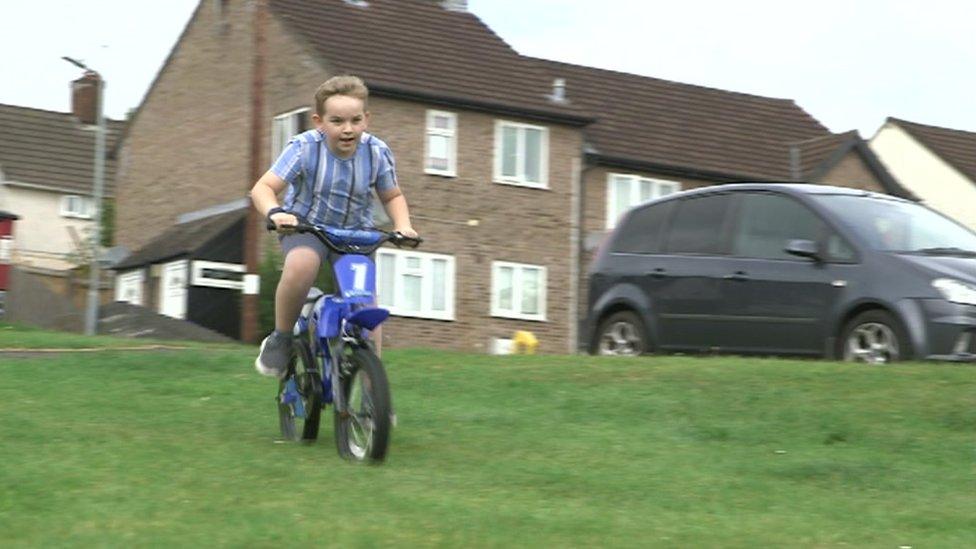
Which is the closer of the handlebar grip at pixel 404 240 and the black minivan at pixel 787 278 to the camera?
the handlebar grip at pixel 404 240

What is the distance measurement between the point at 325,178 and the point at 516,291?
1472 inches

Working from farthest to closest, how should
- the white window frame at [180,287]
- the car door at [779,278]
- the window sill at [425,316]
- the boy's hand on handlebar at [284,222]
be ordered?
the white window frame at [180,287] < the window sill at [425,316] < the car door at [779,278] < the boy's hand on handlebar at [284,222]

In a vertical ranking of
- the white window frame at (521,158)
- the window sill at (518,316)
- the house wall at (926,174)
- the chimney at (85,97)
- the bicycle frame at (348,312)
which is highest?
the chimney at (85,97)

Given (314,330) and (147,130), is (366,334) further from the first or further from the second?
(147,130)

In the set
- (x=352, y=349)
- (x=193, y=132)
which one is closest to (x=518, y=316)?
(x=193, y=132)

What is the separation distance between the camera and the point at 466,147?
46.9 meters

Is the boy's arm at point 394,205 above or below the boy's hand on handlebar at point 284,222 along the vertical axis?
above

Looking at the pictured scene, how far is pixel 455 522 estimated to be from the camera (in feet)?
26.0

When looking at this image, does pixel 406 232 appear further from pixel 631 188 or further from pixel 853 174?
pixel 853 174

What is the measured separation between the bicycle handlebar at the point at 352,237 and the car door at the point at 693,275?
7.73 metres

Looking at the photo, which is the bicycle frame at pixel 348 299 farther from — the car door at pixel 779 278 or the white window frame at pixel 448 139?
the white window frame at pixel 448 139

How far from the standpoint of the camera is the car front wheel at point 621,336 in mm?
18016

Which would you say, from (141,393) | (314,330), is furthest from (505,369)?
(314,330)

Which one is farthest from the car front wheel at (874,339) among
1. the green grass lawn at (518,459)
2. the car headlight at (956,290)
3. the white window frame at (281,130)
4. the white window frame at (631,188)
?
the white window frame at (631,188)
